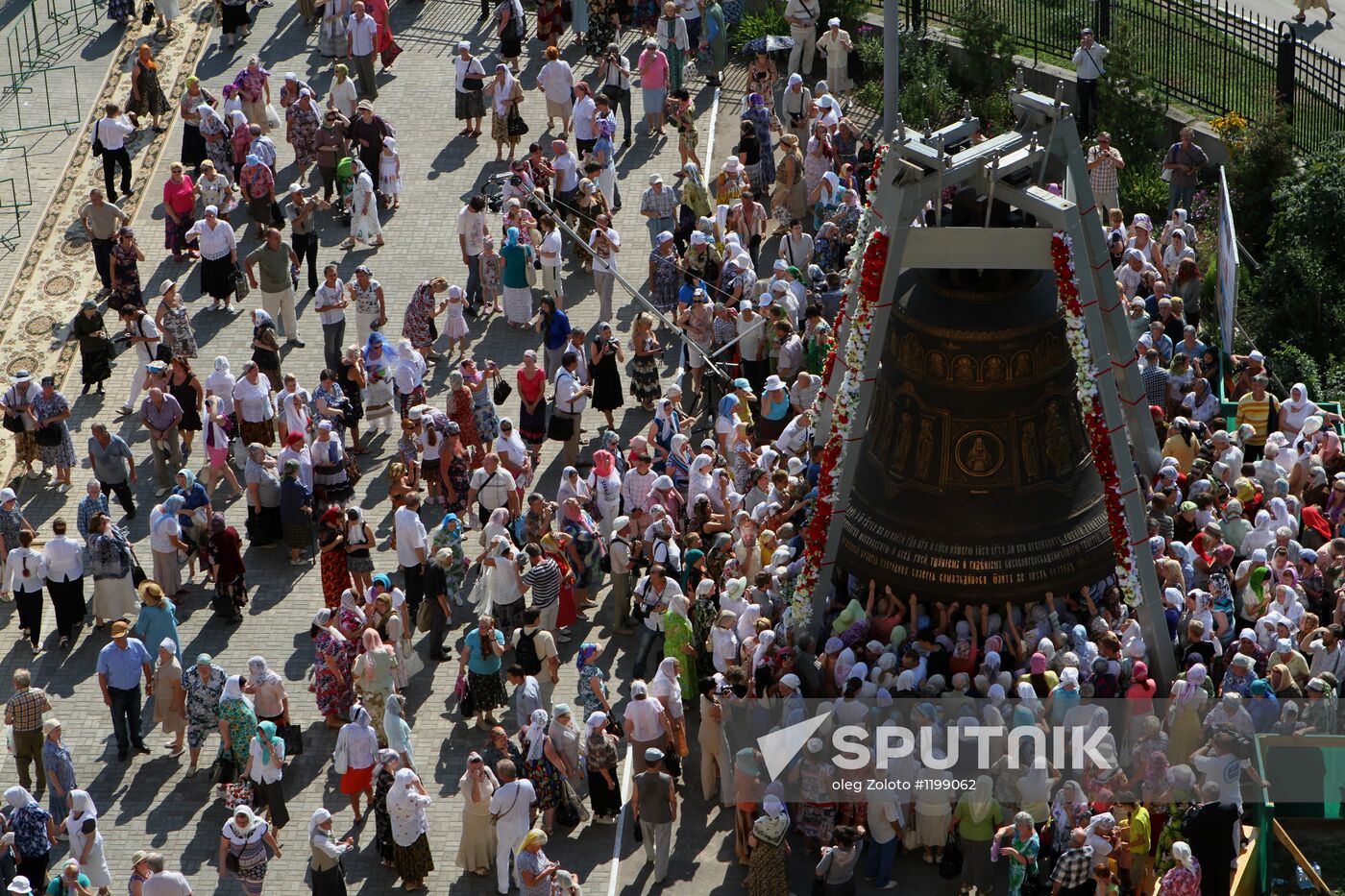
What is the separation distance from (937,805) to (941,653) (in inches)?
74.3

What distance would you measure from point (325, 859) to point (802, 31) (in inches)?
761

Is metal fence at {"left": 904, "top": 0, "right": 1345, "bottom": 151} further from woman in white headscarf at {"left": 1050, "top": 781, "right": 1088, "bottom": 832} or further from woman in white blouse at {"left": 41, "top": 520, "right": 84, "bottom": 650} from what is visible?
woman in white blouse at {"left": 41, "top": 520, "right": 84, "bottom": 650}

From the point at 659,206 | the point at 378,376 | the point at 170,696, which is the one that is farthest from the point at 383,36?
the point at 170,696

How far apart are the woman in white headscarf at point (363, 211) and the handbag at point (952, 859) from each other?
1469cm

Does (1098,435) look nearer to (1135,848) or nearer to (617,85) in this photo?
(1135,848)

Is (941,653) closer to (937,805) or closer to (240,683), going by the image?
(937,805)

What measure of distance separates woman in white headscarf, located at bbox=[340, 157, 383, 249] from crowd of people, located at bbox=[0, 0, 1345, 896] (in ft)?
0.21

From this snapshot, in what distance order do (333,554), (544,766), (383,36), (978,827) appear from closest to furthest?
(978,827), (544,766), (333,554), (383,36)

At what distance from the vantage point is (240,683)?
23.9m

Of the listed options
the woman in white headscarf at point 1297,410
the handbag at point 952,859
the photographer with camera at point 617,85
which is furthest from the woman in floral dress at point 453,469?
the photographer with camera at point 617,85

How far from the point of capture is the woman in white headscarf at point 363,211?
33969 millimetres

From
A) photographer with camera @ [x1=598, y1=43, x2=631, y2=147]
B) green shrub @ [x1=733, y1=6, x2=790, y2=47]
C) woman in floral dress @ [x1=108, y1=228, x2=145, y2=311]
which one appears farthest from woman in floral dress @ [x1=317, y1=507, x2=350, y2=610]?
green shrub @ [x1=733, y1=6, x2=790, y2=47]

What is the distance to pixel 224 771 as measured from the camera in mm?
24688

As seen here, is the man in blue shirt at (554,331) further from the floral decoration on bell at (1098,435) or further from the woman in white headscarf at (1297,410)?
the woman in white headscarf at (1297,410)
